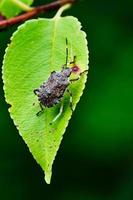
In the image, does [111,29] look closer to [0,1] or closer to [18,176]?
[18,176]

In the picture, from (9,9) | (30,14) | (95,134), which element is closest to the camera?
(30,14)

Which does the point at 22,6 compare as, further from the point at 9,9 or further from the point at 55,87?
the point at 55,87

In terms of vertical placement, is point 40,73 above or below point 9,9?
below

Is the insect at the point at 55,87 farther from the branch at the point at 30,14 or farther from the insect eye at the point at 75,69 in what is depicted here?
the branch at the point at 30,14

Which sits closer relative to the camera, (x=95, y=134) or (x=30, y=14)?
(x=30, y=14)

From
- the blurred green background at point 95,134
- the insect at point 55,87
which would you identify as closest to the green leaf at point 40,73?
the insect at point 55,87

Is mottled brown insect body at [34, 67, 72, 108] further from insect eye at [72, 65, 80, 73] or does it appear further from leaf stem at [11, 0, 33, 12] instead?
leaf stem at [11, 0, 33, 12]

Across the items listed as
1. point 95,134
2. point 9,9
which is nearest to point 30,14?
point 9,9

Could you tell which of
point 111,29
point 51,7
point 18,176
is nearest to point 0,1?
point 51,7
